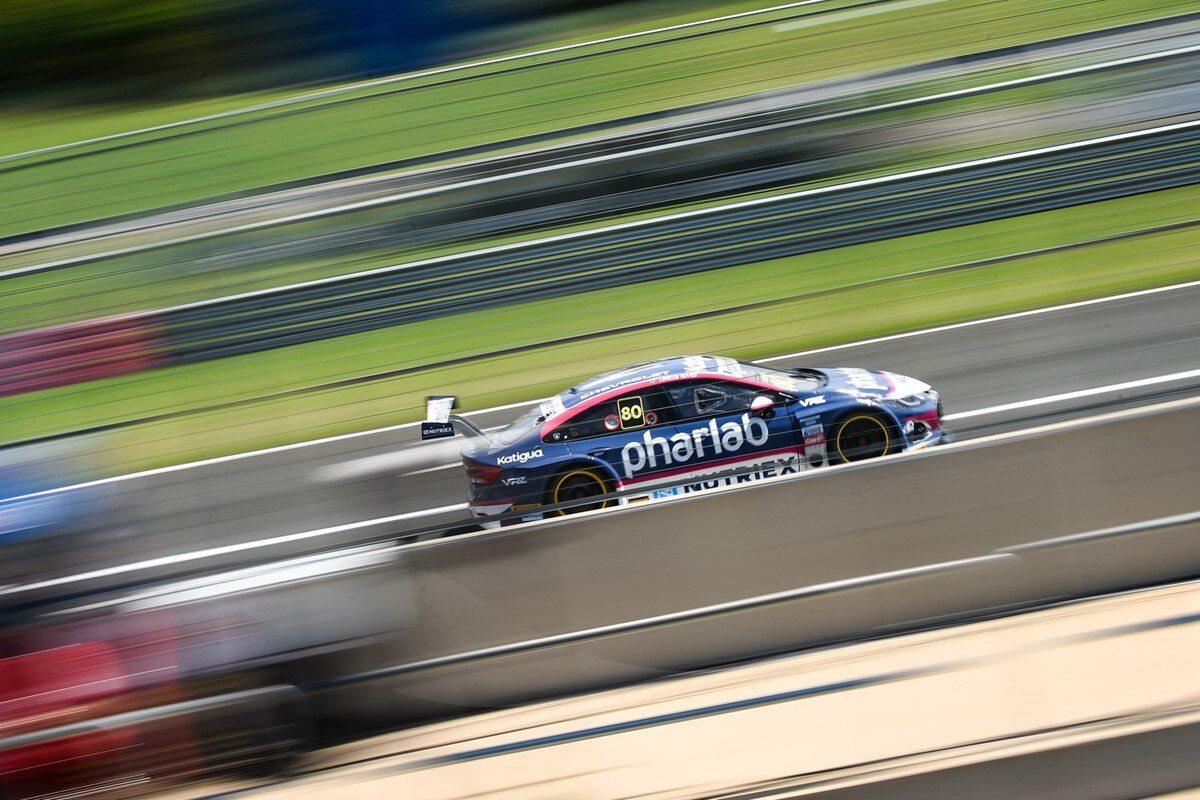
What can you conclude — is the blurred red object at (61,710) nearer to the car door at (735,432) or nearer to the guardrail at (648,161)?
the car door at (735,432)

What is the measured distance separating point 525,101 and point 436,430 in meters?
10.4

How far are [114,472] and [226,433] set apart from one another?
1.10 metres

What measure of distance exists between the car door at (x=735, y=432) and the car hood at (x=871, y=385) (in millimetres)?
393

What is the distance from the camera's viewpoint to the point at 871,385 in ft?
21.1

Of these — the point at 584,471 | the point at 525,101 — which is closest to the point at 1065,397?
the point at 584,471

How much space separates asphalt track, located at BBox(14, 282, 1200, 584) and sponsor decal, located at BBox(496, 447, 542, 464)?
11.6 inches

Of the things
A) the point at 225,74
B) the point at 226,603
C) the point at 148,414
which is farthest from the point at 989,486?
the point at 225,74

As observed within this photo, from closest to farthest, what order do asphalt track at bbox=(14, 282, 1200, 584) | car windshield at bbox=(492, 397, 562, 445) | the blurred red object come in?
the blurred red object < asphalt track at bbox=(14, 282, 1200, 584) < car windshield at bbox=(492, 397, 562, 445)

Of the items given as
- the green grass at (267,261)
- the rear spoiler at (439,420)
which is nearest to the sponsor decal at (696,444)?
the rear spoiler at (439,420)

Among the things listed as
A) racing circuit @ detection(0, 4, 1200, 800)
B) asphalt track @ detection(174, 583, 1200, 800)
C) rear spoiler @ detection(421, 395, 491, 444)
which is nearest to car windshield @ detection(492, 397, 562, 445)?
rear spoiler @ detection(421, 395, 491, 444)

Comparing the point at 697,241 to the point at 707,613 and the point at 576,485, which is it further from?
the point at 707,613

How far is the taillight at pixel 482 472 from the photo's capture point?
6.38 m

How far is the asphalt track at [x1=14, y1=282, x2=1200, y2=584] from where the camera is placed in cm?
492

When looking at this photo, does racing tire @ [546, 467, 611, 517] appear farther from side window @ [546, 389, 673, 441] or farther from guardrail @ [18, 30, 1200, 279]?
guardrail @ [18, 30, 1200, 279]
